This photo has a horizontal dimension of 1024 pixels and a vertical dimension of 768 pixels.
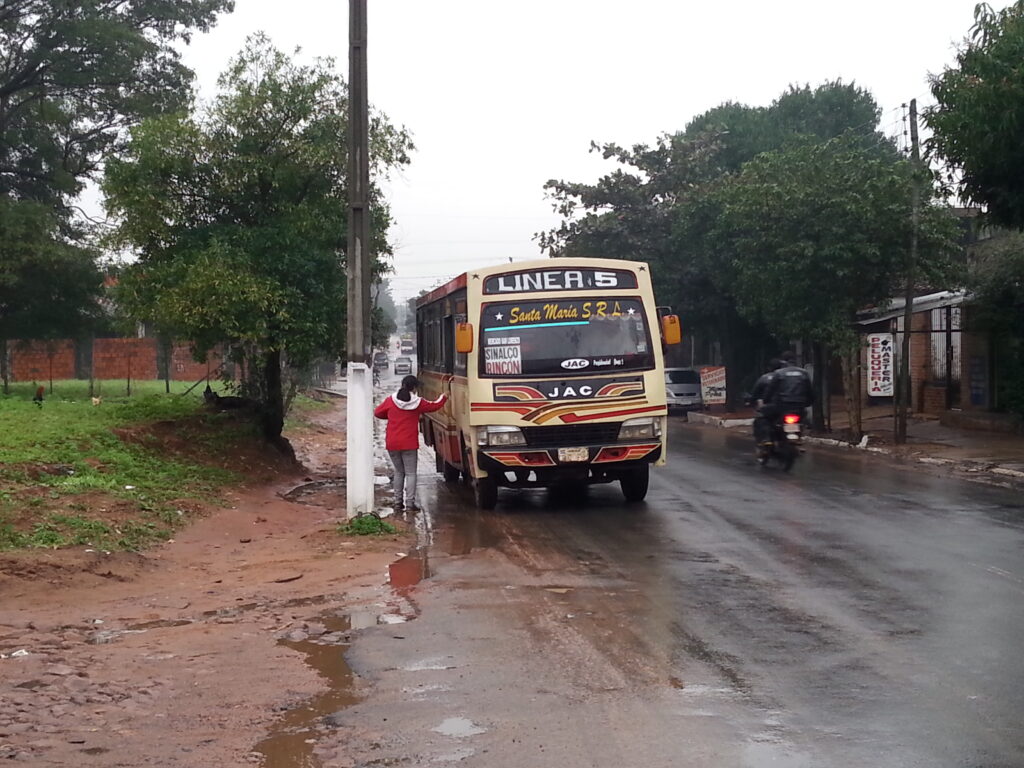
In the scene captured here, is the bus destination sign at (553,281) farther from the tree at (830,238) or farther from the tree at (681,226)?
the tree at (681,226)

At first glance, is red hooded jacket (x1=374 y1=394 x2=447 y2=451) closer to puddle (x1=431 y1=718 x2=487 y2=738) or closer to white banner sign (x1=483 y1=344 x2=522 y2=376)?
white banner sign (x1=483 y1=344 x2=522 y2=376)

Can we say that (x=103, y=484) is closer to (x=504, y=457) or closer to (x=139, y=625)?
(x=504, y=457)

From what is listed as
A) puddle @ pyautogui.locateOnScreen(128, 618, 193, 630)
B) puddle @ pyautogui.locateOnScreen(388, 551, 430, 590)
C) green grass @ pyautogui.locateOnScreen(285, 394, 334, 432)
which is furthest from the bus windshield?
green grass @ pyautogui.locateOnScreen(285, 394, 334, 432)

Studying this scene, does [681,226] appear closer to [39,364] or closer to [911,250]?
[911,250]

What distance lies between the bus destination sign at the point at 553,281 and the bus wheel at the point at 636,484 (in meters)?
2.39

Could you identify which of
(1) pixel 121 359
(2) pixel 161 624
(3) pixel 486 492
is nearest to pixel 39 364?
(1) pixel 121 359

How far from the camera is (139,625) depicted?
825cm

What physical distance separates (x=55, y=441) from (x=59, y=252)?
37.0 feet

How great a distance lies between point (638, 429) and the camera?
13781 mm

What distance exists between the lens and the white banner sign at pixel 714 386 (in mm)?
37031


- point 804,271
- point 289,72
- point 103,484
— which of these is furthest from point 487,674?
point 804,271

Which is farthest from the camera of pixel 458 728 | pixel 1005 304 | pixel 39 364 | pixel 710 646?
pixel 39 364

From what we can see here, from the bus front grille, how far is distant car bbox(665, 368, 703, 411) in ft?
80.5

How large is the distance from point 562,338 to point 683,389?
2474 cm
